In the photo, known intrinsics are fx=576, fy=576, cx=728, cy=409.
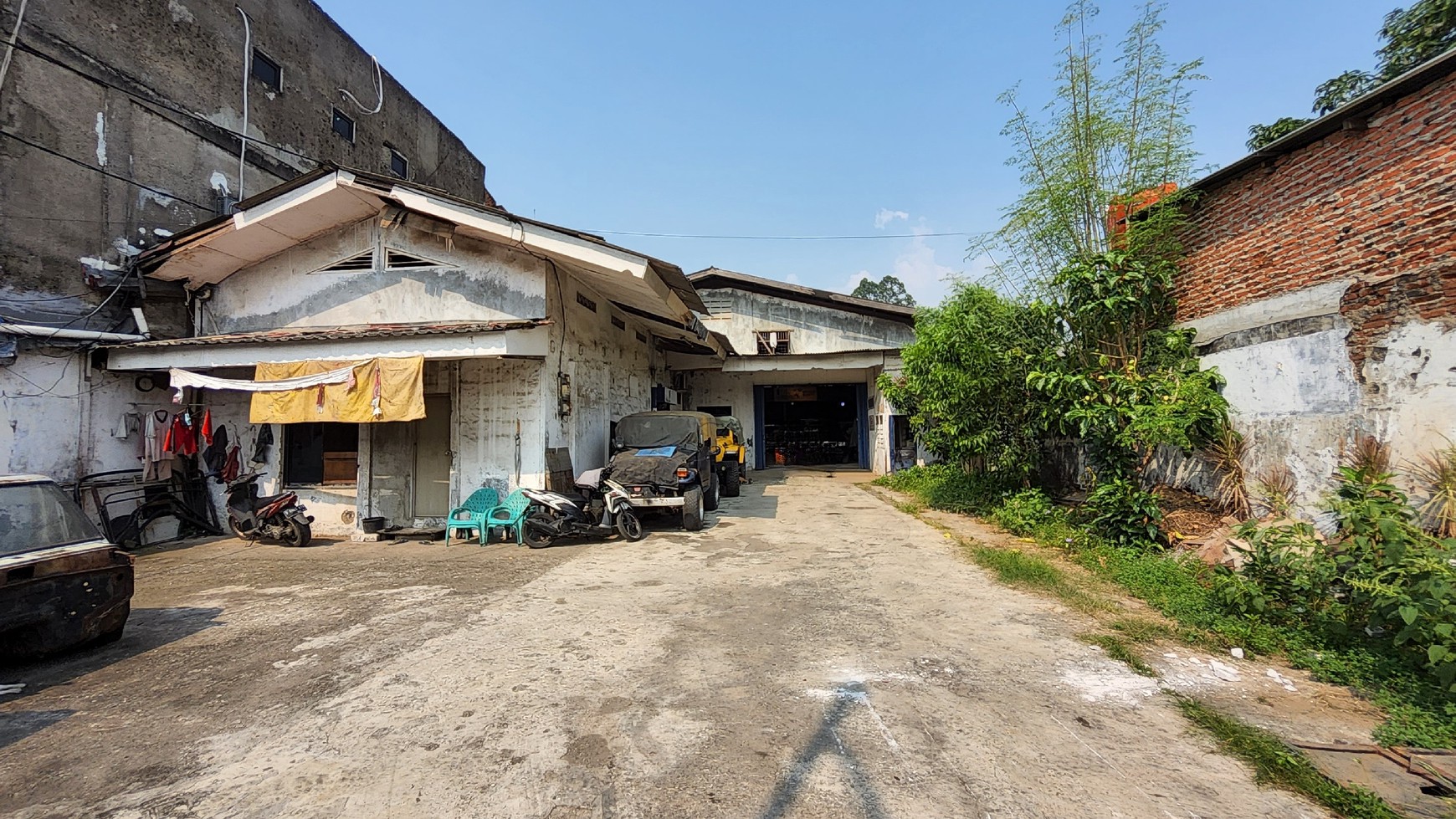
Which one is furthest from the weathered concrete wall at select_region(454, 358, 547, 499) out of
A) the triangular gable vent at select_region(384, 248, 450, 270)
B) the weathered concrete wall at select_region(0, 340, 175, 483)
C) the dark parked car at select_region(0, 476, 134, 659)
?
the weathered concrete wall at select_region(0, 340, 175, 483)

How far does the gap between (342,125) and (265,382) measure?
8.43m

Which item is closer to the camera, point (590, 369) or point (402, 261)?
point (402, 261)

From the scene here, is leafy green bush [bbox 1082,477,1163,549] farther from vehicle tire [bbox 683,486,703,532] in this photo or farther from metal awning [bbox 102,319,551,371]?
metal awning [bbox 102,319,551,371]

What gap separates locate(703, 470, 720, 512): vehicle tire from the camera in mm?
10947

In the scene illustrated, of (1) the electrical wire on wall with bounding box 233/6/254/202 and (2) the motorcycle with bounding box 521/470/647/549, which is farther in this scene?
(1) the electrical wire on wall with bounding box 233/6/254/202

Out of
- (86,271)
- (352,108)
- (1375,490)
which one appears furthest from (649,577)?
(352,108)

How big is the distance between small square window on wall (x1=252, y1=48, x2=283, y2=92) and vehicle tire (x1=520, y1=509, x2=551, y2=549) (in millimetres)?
10481

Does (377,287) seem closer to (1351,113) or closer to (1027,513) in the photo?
(1027,513)

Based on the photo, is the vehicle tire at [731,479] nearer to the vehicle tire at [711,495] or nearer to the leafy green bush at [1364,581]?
the vehicle tire at [711,495]

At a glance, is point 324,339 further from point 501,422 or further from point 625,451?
point 625,451

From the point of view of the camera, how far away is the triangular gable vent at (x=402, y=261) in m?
9.19

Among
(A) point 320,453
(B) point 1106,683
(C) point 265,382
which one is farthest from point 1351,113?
(A) point 320,453

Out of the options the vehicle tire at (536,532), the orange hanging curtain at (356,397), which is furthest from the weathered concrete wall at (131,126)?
the vehicle tire at (536,532)

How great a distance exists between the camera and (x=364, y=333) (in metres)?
7.97
